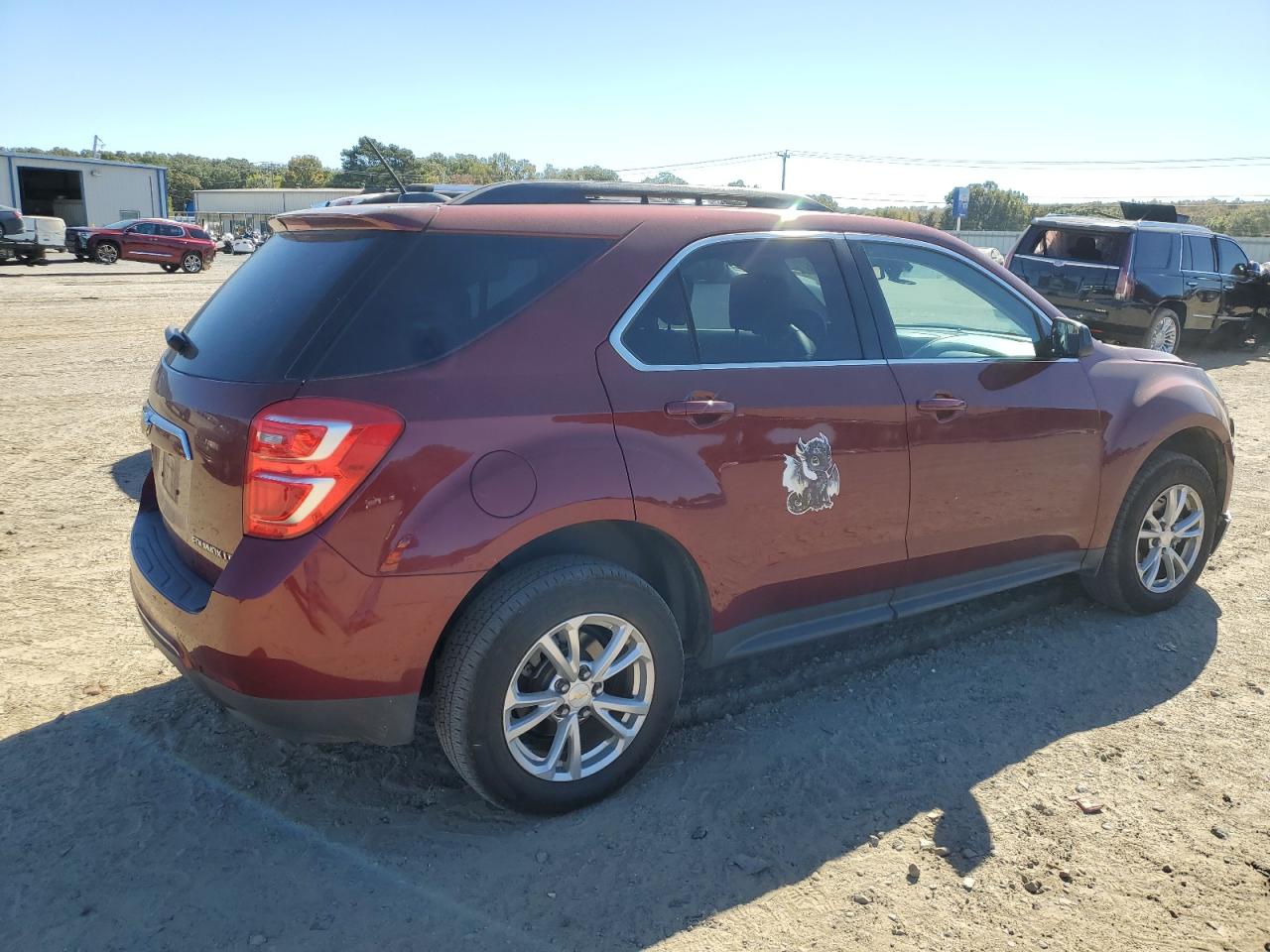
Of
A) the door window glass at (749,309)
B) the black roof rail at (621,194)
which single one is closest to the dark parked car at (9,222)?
the black roof rail at (621,194)

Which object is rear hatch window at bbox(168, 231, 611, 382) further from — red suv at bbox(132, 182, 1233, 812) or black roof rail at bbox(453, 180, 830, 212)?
black roof rail at bbox(453, 180, 830, 212)

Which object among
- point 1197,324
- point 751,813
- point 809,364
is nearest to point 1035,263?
point 1197,324

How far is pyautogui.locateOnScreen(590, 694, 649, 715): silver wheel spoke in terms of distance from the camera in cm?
306

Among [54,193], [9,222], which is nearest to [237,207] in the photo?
[54,193]

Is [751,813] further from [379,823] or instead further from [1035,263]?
[1035,263]

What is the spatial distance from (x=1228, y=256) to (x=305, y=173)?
128m

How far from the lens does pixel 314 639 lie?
2.62 m

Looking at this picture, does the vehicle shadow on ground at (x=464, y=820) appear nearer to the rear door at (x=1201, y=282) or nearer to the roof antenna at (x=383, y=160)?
the roof antenna at (x=383, y=160)

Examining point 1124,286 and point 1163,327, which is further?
point 1163,327

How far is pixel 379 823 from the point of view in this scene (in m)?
3.04

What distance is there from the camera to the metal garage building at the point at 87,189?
5112 centimetres

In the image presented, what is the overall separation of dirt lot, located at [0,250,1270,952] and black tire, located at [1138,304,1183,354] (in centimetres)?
944

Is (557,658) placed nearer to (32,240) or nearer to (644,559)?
(644,559)

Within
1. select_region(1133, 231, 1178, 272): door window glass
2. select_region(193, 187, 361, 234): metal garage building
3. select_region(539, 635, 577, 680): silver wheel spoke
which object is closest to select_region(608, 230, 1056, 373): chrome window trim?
select_region(539, 635, 577, 680): silver wheel spoke
